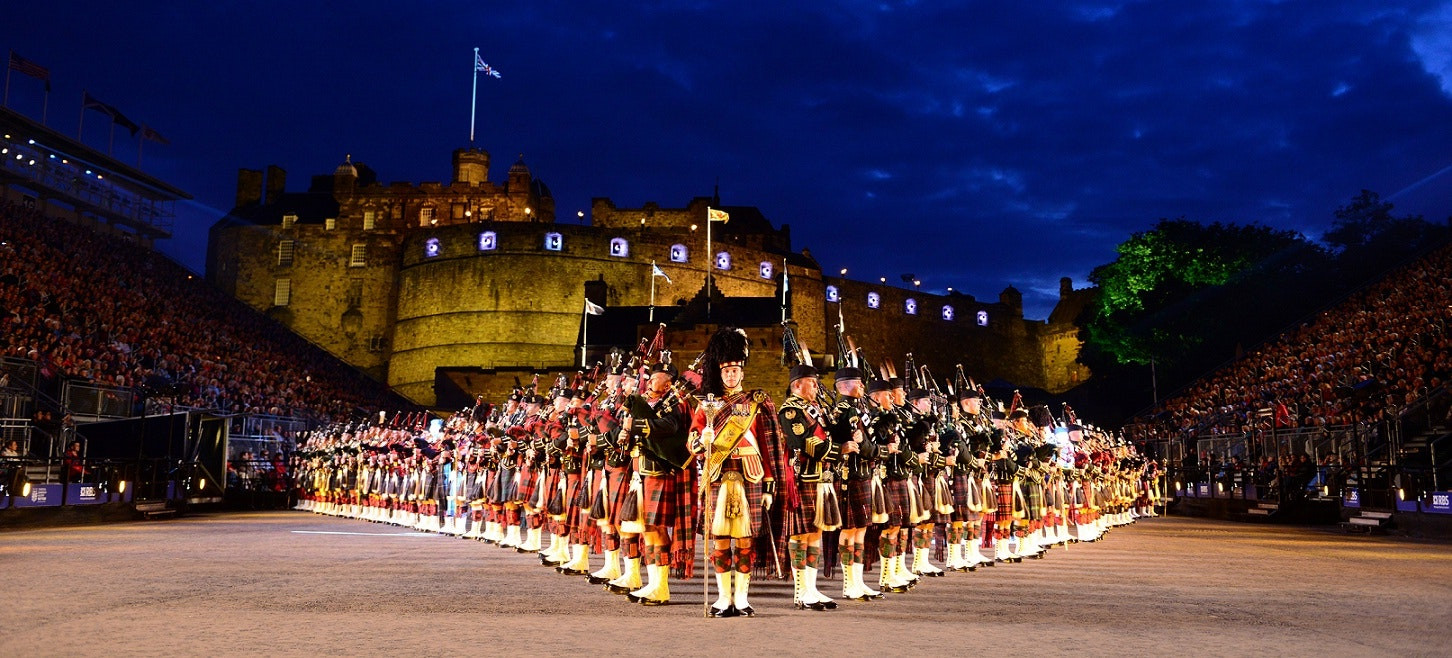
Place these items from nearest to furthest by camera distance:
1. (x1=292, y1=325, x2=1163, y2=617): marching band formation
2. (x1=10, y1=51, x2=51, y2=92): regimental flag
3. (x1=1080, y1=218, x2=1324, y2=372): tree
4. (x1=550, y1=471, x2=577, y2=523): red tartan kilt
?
(x1=292, y1=325, x2=1163, y2=617): marching band formation < (x1=550, y1=471, x2=577, y2=523): red tartan kilt < (x1=10, y1=51, x2=51, y2=92): regimental flag < (x1=1080, y1=218, x2=1324, y2=372): tree

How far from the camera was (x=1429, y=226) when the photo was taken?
49000mm

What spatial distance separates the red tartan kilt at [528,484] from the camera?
13.9m

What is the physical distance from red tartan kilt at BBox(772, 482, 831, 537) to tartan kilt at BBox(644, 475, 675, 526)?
101 centimetres

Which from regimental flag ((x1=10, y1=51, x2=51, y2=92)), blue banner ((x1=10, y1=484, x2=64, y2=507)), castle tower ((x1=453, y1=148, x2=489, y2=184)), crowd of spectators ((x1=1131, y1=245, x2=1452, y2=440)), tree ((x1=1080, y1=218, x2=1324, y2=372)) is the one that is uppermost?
castle tower ((x1=453, y1=148, x2=489, y2=184))

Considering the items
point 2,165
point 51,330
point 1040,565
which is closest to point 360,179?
point 2,165

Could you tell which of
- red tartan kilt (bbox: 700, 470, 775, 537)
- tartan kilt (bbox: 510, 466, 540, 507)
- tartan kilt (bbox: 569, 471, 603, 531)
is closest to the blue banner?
tartan kilt (bbox: 510, 466, 540, 507)

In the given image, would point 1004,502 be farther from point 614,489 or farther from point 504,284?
point 504,284

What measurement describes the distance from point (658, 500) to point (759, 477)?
106cm

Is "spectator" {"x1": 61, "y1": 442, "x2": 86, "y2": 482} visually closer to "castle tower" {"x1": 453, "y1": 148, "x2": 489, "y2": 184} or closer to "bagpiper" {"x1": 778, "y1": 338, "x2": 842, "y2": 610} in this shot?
"bagpiper" {"x1": 778, "y1": 338, "x2": 842, "y2": 610}

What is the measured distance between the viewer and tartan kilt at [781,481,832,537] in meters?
8.87

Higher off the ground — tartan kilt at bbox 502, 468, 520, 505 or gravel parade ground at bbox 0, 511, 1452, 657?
tartan kilt at bbox 502, 468, 520, 505

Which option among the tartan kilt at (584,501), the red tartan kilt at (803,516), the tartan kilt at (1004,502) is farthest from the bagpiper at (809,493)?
the tartan kilt at (1004,502)

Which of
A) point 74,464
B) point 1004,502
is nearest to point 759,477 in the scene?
point 1004,502

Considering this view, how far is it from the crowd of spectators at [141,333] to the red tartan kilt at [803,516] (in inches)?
779
